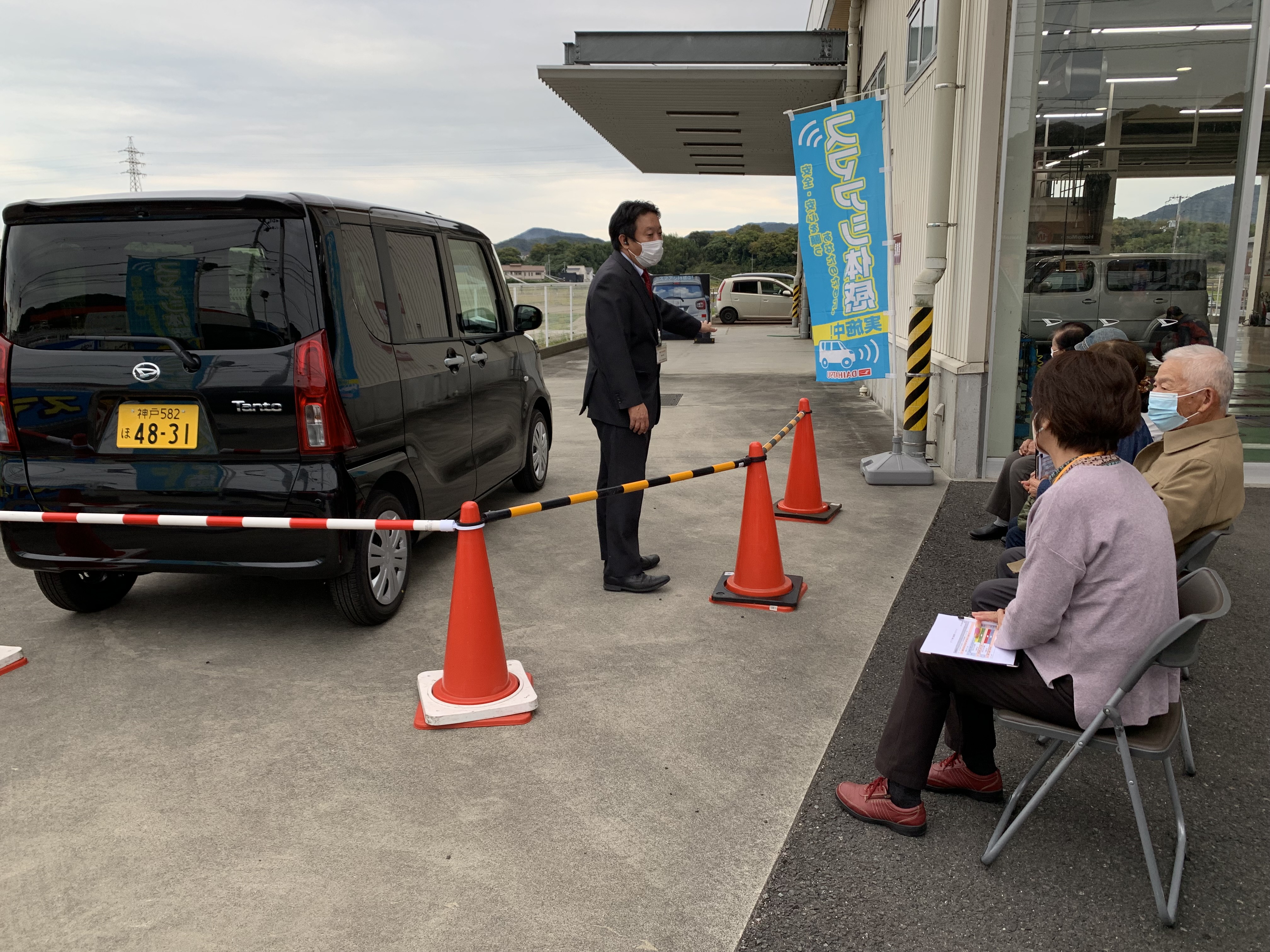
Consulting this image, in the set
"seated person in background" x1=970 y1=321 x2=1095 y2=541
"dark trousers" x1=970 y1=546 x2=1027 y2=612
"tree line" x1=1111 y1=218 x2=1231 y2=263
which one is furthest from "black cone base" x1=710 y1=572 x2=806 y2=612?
"tree line" x1=1111 y1=218 x2=1231 y2=263

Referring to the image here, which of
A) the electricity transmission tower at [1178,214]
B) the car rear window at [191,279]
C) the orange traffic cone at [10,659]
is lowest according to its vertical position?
the orange traffic cone at [10,659]

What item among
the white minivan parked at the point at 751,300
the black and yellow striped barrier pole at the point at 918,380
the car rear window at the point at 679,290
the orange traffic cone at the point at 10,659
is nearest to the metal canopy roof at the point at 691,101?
the car rear window at the point at 679,290

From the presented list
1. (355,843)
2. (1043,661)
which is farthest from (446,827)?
(1043,661)

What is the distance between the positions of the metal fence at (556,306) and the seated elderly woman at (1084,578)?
1527 cm

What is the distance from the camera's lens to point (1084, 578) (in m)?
2.29

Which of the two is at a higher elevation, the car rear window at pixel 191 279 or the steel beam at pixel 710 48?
the steel beam at pixel 710 48

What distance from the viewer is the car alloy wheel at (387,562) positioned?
421cm

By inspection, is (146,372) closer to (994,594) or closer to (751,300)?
(994,594)

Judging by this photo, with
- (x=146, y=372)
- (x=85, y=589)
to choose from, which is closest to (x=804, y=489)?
(x=146, y=372)

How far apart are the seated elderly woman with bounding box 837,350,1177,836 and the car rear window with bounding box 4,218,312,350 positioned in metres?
2.77

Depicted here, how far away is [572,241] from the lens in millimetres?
54156

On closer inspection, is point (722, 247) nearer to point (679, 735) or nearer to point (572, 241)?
point (572, 241)

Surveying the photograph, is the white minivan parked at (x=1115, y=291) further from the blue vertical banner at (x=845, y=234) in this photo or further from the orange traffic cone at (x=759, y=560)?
the orange traffic cone at (x=759, y=560)

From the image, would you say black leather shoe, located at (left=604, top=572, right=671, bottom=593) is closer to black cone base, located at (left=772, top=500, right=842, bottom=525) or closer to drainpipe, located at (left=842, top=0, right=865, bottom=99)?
black cone base, located at (left=772, top=500, right=842, bottom=525)
